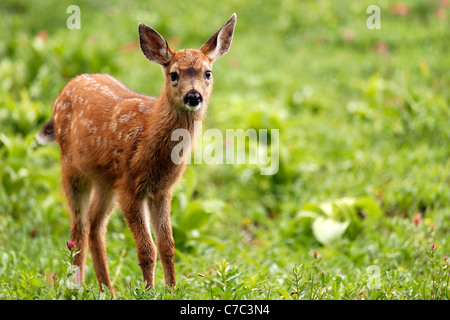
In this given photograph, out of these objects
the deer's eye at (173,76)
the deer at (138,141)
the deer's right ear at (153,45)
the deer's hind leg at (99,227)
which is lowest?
the deer's hind leg at (99,227)

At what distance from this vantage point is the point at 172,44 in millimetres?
11781

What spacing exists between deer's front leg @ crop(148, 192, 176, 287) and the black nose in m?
0.85

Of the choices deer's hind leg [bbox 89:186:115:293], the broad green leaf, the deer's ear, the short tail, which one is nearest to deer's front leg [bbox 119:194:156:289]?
deer's hind leg [bbox 89:186:115:293]

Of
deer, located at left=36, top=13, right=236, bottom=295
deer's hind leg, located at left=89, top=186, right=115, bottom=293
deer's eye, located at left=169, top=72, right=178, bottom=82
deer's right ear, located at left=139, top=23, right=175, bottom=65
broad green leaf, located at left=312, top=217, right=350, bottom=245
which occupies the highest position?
deer's right ear, located at left=139, top=23, right=175, bottom=65

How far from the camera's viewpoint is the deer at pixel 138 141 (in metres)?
4.04

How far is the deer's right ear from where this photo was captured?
4.00 m

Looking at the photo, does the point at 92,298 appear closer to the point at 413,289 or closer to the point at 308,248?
the point at 413,289

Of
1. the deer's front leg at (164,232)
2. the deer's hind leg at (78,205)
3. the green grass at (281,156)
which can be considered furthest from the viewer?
the green grass at (281,156)

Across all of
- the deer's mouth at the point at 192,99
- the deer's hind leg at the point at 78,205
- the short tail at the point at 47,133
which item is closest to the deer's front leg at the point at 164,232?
the deer's hind leg at the point at 78,205

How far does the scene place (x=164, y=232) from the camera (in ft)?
14.3

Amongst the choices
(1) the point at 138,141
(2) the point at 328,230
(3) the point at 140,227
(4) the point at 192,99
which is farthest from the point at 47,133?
(2) the point at 328,230

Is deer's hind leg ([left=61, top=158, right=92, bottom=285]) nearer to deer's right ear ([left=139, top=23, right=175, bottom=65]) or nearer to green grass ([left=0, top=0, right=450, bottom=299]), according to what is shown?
green grass ([left=0, top=0, right=450, bottom=299])

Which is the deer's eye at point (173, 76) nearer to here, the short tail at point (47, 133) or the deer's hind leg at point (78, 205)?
the deer's hind leg at point (78, 205)

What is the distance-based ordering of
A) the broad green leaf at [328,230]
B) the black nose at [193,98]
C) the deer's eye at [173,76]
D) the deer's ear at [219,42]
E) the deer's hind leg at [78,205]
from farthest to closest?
the broad green leaf at [328,230] < the deer's hind leg at [78,205] < the deer's ear at [219,42] < the deer's eye at [173,76] < the black nose at [193,98]
